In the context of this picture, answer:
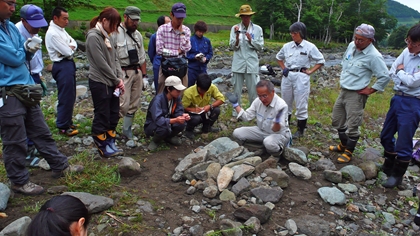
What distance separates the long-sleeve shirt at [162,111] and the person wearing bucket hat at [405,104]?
11.9 ft

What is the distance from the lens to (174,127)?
5887 mm

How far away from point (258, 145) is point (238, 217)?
2.31 m

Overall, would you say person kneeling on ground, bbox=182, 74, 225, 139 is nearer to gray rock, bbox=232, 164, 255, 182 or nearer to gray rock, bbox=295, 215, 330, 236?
gray rock, bbox=232, 164, 255, 182

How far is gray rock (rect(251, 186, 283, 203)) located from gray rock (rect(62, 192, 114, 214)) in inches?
76.5

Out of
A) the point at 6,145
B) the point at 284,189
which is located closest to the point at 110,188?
the point at 6,145

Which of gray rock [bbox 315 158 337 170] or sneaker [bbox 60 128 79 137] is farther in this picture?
sneaker [bbox 60 128 79 137]

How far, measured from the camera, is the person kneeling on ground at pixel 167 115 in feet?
18.3

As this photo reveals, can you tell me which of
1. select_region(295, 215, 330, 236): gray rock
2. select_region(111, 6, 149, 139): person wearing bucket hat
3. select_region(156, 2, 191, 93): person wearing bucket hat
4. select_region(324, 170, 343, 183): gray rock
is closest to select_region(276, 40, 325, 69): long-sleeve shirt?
select_region(156, 2, 191, 93): person wearing bucket hat

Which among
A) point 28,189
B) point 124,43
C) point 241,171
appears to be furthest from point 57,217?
point 124,43

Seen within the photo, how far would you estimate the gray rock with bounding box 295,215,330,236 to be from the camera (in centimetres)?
374

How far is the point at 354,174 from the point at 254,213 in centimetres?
238

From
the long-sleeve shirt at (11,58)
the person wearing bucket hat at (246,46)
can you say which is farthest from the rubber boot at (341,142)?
the long-sleeve shirt at (11,58)

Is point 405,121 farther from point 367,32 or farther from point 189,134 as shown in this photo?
point 189,134

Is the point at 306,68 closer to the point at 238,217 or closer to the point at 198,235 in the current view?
the point at 238,217
